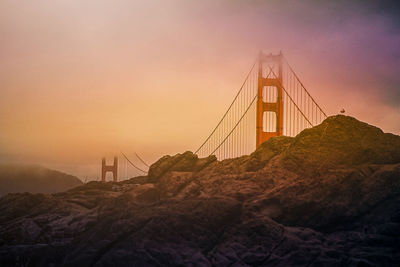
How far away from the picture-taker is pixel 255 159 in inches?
709

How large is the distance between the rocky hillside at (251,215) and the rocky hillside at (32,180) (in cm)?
10070

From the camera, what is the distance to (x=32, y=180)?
396ft

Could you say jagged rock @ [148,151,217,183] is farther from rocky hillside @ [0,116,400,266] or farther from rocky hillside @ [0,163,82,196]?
rocky hillside @ [0,163,82,196]

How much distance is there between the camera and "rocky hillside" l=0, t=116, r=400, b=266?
42.0ft

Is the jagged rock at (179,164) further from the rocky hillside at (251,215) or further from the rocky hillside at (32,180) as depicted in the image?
the rocky hillside at (32,180)

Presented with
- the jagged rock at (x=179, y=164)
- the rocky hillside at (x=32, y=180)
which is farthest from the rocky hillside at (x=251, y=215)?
the rocky hillside at (x=32, y=180)

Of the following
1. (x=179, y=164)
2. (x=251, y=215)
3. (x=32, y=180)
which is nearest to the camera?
(x=251, y=215)

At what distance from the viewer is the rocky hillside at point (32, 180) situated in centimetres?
11575

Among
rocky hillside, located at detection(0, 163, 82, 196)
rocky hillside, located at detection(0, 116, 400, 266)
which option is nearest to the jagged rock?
rocky hillside, located at detection(0, 116, 400, 266)

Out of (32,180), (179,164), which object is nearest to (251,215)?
(179,164)

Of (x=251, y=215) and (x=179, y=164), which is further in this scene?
(x=179, y=164)

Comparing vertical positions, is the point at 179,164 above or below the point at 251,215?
above

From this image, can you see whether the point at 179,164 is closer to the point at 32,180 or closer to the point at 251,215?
the point at 251,215

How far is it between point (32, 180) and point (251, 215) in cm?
11627
